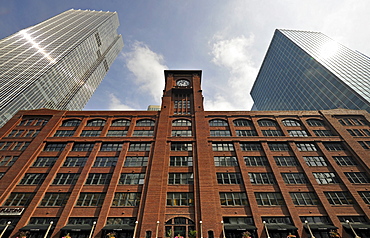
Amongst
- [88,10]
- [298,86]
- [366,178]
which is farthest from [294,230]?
[88,10]

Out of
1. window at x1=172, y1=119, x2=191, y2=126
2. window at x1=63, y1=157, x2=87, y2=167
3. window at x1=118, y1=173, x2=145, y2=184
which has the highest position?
window at x1=172, y1=119, x2=191, y2=126

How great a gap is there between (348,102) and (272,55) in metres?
44.1

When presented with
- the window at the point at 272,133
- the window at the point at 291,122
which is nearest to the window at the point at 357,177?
the window at the point at 272,133

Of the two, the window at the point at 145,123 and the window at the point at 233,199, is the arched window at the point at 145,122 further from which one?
the window at the point at 233,199

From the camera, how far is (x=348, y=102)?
4500 centimetres

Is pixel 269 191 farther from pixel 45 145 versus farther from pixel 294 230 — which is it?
pixel 45 145

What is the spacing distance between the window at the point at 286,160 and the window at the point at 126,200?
23.8 meters

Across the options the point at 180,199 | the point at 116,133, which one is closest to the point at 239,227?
the point at 180,199

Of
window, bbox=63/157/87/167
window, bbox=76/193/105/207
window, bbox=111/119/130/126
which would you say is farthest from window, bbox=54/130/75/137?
window, bbox=76/193/105/207

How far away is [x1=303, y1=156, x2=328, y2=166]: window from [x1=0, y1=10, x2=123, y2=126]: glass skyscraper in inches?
3734

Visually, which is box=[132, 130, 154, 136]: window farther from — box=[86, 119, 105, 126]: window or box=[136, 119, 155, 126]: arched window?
box=[86, 119, 105, 126]: window

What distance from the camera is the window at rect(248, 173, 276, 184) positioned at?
88.4 feet

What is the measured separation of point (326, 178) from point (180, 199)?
2369 centimetres

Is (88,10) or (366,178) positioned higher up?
(88,10)
